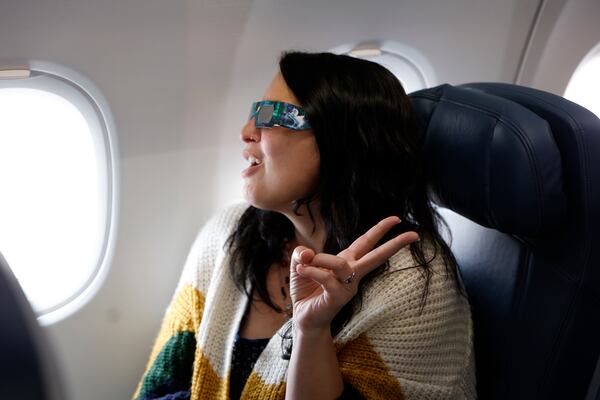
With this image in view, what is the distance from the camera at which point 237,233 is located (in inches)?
66.7

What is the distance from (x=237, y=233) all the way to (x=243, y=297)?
0.61 feet

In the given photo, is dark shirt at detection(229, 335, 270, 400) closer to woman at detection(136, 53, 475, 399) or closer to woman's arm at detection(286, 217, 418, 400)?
woman at detection(136, 53, 475, 399)

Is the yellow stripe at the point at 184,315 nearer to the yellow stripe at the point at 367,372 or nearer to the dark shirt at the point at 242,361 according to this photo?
the dark shirt at the point at 242,361

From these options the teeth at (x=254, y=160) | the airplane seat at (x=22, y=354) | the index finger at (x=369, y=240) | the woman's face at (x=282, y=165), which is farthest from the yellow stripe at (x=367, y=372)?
the airplane seat at (x=22, y=354)

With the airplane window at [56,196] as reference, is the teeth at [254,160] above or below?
above

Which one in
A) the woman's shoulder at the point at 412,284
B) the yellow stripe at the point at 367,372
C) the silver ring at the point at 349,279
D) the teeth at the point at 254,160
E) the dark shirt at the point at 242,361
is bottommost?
the dark shirt at the point at 242,361

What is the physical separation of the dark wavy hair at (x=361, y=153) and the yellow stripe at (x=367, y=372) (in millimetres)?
72

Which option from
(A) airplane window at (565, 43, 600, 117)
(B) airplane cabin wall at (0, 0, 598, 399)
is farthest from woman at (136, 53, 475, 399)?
(A) airplane window at (565, 43, 600, 117)

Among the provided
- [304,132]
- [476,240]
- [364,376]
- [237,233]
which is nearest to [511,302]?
[476,240]

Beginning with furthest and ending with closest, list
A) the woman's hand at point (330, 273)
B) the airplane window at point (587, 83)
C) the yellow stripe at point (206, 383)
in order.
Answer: the airplane window at point (587, 83), the yellow stripe at point (206, 383), the woman's hand at point (330, 273)

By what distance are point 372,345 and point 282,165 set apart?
0.47m

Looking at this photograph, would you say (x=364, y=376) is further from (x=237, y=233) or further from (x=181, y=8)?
(x=181, y=8)

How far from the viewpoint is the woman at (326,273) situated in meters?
1.28

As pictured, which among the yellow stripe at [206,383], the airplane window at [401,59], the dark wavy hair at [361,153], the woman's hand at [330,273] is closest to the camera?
the woman's hand at [330,273]
